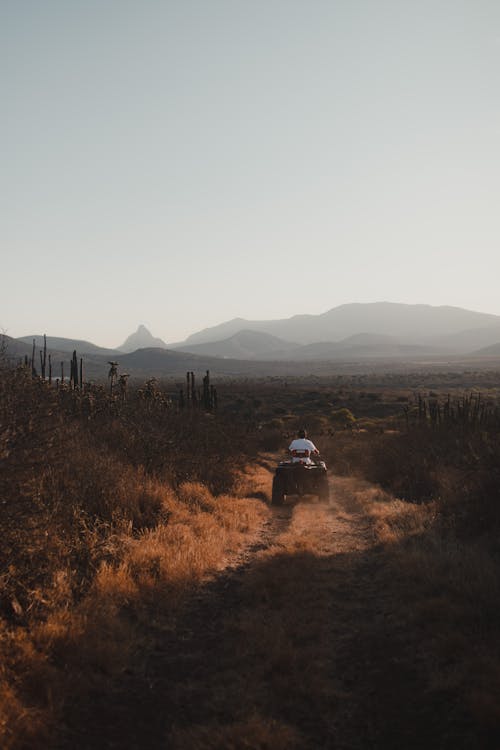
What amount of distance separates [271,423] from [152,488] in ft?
93.3

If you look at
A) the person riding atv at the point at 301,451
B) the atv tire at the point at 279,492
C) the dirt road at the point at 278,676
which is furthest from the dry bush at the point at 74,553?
the person riding atv at the point at 301,451

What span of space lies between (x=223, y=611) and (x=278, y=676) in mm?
1983

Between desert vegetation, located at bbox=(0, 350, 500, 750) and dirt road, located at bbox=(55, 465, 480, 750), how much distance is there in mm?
20

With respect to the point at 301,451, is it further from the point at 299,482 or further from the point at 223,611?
the point at 223,611

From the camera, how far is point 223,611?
A: 712 cm

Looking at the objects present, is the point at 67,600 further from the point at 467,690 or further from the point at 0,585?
the point at 467,690

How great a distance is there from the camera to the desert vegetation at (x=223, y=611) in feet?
15.0

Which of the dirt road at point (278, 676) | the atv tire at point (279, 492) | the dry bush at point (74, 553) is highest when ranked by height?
the dry bush at point (74, 553)

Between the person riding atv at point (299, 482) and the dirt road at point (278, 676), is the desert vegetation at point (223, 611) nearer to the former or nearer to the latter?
the dirt road at point (278, 676)

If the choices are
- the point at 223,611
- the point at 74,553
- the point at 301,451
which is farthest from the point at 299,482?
the point at 74,553

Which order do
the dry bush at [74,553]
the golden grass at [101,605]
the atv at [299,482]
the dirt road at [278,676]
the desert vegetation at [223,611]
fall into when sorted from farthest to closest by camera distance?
the atv at [299,482] < the dry bush at [74,553] < the golden grass at [101,605] < the desert vegetation at [223,611] < the dirt road at [278,676]

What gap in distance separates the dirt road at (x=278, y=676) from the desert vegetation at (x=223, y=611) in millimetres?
20

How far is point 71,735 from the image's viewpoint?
4.43 meters

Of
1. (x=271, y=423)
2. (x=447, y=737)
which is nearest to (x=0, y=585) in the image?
(x=447, y=737)
